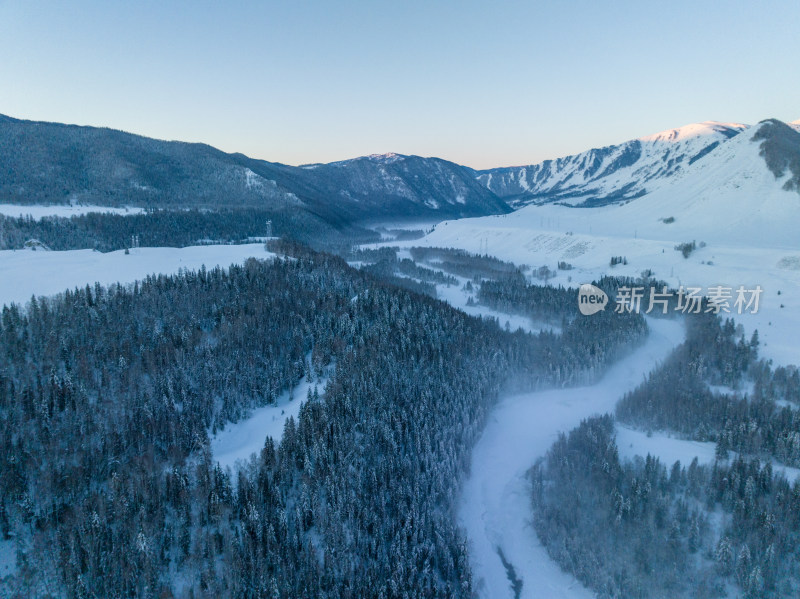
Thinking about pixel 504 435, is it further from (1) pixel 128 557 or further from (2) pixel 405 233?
→ (2) pixel 405 233

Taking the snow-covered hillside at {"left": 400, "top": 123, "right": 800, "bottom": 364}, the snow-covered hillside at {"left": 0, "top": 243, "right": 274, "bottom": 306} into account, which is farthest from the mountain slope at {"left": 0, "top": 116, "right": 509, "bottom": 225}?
the snow-covered hillside at {"left": 400, "top": 123, "right": 800, "bottom": 364}

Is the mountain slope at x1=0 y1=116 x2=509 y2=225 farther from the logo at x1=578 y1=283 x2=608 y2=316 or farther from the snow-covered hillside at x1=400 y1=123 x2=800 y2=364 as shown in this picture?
the logo at x1=578 y1=283 x2=608 y2=316

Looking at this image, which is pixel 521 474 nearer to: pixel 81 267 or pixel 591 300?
pixel 591 300

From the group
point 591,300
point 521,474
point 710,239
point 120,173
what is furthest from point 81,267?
point 120,173

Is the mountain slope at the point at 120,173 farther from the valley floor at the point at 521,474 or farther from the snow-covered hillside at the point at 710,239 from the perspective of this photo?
the valley floor at the point at 521,474

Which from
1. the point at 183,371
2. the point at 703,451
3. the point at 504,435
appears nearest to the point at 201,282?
the point at 183,371
